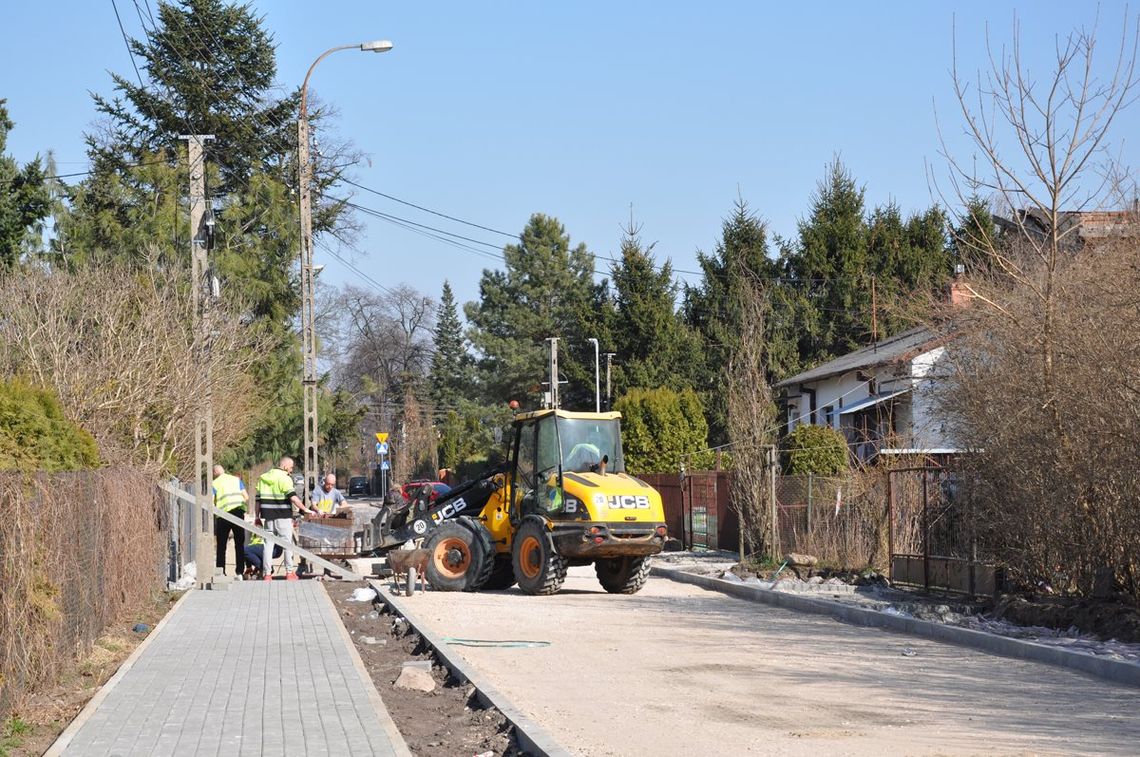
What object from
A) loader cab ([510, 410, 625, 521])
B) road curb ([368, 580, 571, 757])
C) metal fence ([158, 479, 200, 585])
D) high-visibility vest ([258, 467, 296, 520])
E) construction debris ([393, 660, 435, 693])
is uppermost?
loader cab ([510, 410, 625, 521])

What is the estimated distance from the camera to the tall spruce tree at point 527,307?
243 feet

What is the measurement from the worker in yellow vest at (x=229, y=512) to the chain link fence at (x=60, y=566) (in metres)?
6.74

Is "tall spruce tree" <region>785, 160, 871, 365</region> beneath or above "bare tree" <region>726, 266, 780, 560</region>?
above

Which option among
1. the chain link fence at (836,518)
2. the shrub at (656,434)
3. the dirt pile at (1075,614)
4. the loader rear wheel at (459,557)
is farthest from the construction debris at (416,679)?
the shrub at (656,434)

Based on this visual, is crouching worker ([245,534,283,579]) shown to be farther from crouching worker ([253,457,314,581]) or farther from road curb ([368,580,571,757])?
road curb ([368,580,571,757])

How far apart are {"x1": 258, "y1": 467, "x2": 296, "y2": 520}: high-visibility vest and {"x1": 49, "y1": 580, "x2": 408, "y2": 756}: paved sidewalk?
23.9ft

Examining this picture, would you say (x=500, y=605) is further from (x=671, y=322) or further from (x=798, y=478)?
(x=671, y=322)

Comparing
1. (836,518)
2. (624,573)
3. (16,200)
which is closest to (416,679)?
(624,573)

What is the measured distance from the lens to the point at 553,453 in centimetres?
2183

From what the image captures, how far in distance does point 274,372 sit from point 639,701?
32355 mm

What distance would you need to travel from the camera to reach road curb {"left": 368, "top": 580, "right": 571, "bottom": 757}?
8328 millimetres

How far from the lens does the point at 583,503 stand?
20906mm

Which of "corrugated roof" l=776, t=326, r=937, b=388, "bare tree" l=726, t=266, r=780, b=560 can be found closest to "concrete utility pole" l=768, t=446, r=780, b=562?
"bare tree" l=726, t=266, r=780, b=560

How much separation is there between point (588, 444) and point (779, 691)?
1119 centimetres
